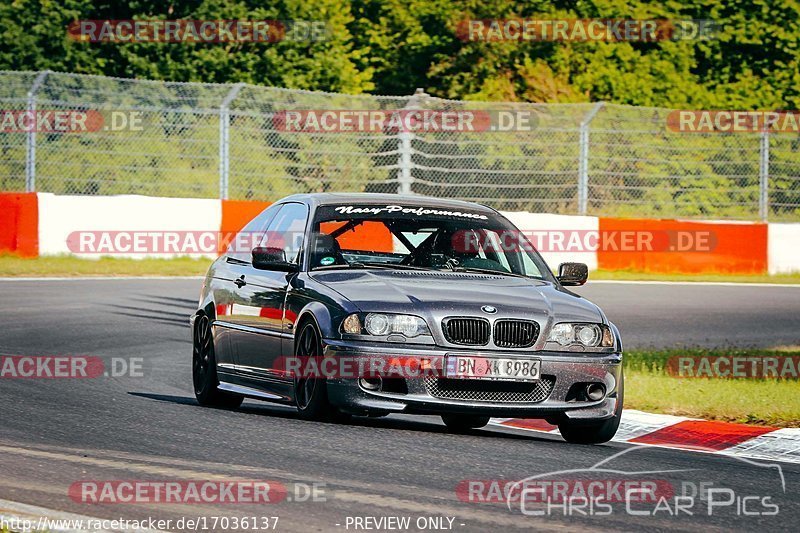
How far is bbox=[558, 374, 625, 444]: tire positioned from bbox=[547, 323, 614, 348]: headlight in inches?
9.8

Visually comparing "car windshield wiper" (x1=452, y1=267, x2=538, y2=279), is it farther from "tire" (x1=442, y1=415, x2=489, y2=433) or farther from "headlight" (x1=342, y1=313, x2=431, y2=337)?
"headlight" (x1=342, y1=313, x2=431, y2=337)

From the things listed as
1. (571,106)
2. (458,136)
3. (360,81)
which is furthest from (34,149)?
(360,81)

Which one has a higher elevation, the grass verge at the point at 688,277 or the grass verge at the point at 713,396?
the grass verge at the point at 713,396

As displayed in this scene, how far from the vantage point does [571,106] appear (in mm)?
28125

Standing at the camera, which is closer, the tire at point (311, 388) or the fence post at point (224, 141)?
the tire at point (311, 388)

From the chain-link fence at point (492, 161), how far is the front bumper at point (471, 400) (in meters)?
17.3

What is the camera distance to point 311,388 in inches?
364

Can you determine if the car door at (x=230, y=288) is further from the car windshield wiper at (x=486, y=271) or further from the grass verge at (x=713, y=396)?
the grass verge at (x=713, y=396)

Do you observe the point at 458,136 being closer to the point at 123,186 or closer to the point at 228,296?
the point at 123,186

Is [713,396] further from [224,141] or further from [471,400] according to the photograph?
[224,141]

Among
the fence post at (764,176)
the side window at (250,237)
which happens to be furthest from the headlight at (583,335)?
the fence post at (764,176)

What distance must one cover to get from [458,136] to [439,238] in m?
18.0

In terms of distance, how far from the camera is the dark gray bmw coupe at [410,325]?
351 inches

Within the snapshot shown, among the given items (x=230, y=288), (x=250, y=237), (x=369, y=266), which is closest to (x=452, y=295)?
(x=369, y=266)
